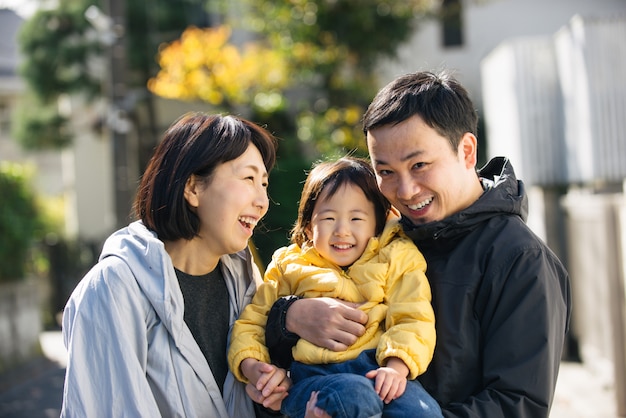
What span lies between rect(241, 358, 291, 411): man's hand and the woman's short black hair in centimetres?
57

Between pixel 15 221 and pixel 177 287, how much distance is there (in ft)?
25.2

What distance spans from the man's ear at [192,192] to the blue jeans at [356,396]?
2.68ft

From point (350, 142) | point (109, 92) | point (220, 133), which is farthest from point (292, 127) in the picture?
point (220, 133)

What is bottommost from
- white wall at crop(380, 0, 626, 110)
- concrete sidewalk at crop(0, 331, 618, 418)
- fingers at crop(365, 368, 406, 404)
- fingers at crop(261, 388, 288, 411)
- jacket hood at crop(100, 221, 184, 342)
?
concrete sidewalk at crop(0, 331, 618, 418)

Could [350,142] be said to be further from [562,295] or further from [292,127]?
[562,295]

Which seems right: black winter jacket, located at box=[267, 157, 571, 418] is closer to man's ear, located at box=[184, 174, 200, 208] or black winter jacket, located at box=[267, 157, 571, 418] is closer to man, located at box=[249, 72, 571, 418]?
man, located at box=[249, 72, 571, 418]

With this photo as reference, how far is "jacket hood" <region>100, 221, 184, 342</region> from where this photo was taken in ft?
9.04

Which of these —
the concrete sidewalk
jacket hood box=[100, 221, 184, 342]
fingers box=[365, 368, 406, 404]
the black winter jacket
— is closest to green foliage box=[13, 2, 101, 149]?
the concrete sidewalk

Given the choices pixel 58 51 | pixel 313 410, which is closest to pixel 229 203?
pixel 313 410

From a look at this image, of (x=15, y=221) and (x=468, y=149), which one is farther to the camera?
(x=15, y=221)

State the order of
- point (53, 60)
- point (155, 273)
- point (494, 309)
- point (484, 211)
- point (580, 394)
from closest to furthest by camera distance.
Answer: point (494, 309)
point (484, 211)
point (155, 273)
point (580, 394)
point (53, 60)

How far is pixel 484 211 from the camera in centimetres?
267

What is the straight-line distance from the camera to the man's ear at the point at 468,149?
2770mm

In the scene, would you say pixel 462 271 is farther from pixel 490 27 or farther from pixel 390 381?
pixel 490 27
